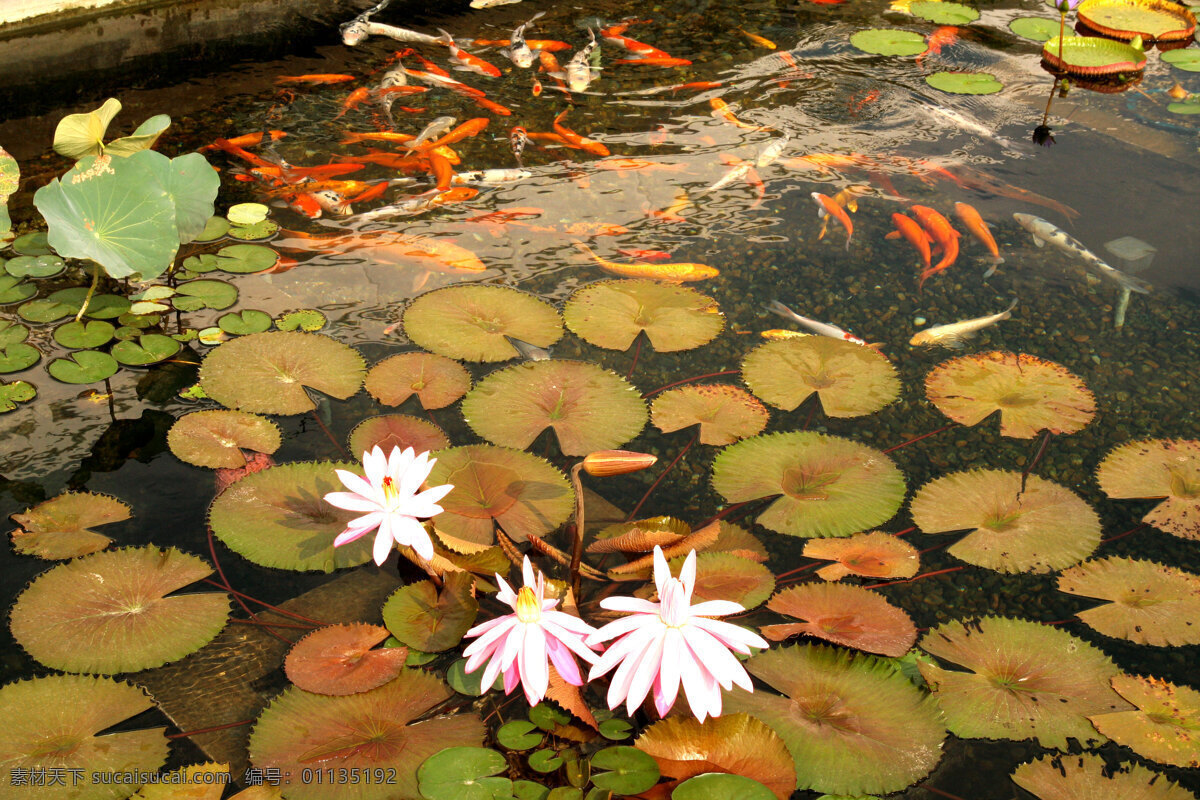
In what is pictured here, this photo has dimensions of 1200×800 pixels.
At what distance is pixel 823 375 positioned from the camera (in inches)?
83.8

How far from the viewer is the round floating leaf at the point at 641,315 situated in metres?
2.24

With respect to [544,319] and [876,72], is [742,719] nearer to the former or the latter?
[544,319]

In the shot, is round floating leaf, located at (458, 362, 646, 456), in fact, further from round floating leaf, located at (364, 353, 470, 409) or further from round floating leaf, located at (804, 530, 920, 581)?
round floating leaf, located at (804, 530, 920, 581)

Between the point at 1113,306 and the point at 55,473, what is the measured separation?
9.06ft

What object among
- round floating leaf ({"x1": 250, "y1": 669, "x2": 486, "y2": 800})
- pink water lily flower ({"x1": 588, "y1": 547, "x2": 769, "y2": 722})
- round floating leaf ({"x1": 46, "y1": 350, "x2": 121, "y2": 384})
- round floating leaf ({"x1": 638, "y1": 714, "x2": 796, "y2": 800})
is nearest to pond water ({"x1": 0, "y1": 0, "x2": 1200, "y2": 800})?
round floating leaf ({"x1": 46, "y1": 350, "x2": 121, "y2": 384})

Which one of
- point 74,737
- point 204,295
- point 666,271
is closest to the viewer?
point 74,737

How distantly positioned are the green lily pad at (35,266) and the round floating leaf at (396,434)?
115cm

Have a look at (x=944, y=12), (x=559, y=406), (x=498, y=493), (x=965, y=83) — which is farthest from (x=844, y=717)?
(x=944, y=12)

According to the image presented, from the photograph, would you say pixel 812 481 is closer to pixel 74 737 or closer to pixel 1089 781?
pixel 1089 781

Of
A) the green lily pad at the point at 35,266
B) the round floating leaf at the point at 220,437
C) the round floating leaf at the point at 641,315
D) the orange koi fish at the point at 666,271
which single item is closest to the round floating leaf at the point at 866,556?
the round floating leaf at the point at 641,315

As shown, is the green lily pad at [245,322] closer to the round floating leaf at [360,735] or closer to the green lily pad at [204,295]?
the green lily pad at [204,295]

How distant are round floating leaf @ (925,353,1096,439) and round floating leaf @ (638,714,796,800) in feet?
3.46

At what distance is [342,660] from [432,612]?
171 mm

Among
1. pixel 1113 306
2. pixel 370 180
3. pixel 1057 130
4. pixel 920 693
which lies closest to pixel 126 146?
pixel 370 180
